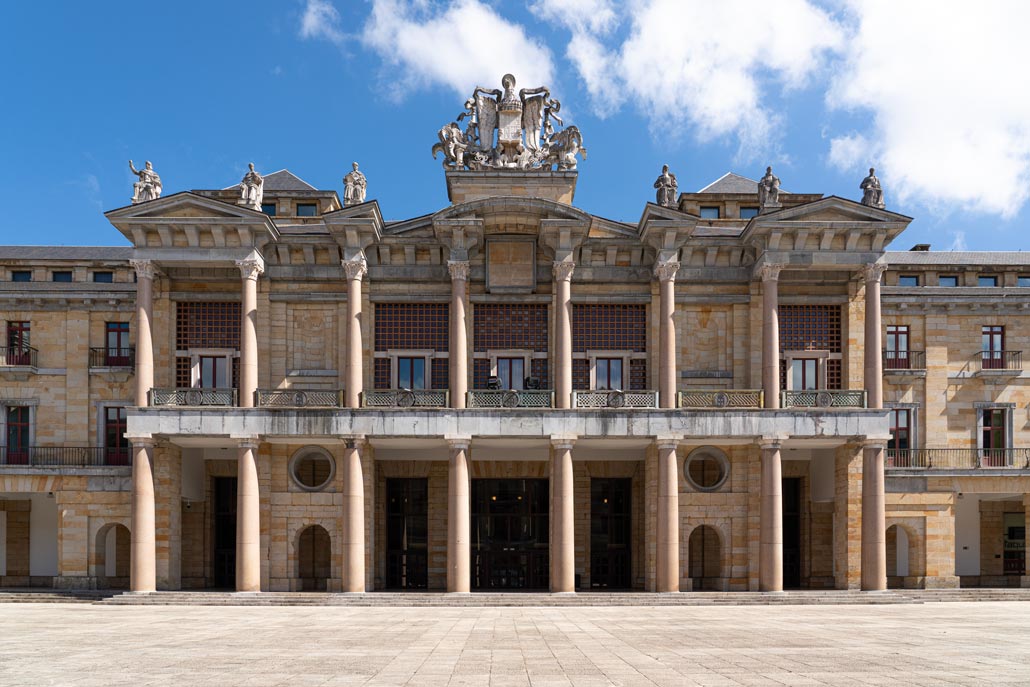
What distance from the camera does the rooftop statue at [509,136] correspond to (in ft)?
138

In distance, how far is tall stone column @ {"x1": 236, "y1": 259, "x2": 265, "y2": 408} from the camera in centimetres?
3850

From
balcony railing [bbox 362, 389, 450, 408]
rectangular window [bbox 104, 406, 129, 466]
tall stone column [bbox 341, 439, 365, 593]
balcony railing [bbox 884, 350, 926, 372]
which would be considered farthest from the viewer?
balcony railing [bbox 884, 350, 926, 372]

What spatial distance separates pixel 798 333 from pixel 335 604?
2336cm

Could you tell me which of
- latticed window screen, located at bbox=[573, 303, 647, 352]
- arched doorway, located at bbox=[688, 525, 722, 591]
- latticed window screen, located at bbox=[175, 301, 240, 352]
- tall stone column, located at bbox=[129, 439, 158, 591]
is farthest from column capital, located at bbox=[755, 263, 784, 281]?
tall stone column, located at bbox=[129, 439, 158, 591]

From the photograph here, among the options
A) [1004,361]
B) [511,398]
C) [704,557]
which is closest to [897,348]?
[1004,361]

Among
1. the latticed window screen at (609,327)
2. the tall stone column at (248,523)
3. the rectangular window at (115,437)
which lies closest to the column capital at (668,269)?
the latticed window screen at (609,327)

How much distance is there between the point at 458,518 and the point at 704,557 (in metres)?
12.1

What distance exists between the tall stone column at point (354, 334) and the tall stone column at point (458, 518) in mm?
4475

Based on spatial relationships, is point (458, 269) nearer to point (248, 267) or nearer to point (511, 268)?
point (511, 268)

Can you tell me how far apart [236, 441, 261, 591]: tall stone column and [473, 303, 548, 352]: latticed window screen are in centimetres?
1096

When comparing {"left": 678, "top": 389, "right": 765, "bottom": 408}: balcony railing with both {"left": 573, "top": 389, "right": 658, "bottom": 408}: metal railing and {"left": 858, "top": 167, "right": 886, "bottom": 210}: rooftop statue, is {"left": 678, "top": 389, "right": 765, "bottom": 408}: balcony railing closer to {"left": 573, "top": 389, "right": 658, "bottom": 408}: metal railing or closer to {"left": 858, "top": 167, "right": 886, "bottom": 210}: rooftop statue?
{"left": 573, "top": 389, "right": 658, "bottom": 408}: metal railing

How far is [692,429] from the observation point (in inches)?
1523

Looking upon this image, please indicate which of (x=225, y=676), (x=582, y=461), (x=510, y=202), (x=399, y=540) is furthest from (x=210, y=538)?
(x=225, y=676)

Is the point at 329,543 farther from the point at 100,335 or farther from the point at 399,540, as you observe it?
the point at 100,335
